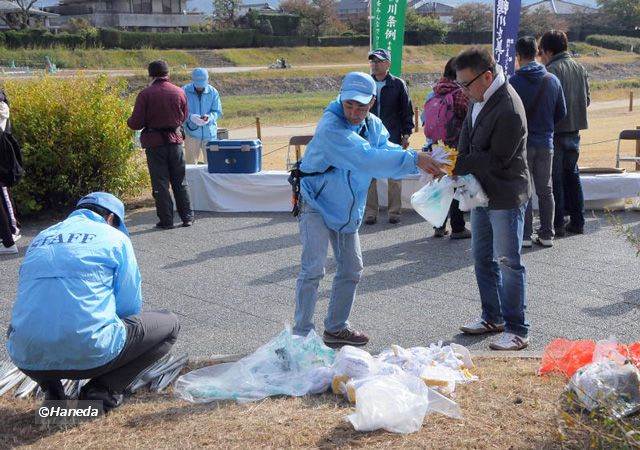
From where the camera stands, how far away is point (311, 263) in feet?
16.4

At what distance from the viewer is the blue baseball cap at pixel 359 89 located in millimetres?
4625

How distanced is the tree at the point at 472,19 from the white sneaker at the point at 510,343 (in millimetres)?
79821

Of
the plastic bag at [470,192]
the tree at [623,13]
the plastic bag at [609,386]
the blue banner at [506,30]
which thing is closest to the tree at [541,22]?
the tree at [623,13]

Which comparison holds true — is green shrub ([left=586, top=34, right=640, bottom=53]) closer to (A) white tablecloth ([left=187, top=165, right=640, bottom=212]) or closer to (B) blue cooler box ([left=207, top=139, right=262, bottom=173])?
(A) white tablecloth ([left=187, top=165, right=640, bottom=212])

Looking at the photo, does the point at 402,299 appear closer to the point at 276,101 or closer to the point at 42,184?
the point at 42,184

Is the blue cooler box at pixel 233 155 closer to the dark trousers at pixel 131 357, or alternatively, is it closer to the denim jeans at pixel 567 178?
the denim jeans at pixel 567 178

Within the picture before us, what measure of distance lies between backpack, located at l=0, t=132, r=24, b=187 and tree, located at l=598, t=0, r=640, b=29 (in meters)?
98.8

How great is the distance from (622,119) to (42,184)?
22.2 meters

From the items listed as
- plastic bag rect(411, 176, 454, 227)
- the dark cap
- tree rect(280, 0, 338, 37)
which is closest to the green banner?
the dark cap

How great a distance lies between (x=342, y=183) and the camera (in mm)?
4891

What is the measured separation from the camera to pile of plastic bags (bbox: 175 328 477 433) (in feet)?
12.8

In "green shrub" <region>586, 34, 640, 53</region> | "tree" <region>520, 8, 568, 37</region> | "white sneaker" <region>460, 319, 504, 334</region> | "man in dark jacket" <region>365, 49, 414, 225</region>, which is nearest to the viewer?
"white sneaker" <region>460, 319, 504, 334</region>

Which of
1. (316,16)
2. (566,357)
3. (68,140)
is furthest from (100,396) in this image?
(316,16)

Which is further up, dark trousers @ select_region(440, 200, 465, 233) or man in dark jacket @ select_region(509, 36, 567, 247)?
man in dark jacket @ select_region(509, 36, 567, 247)
